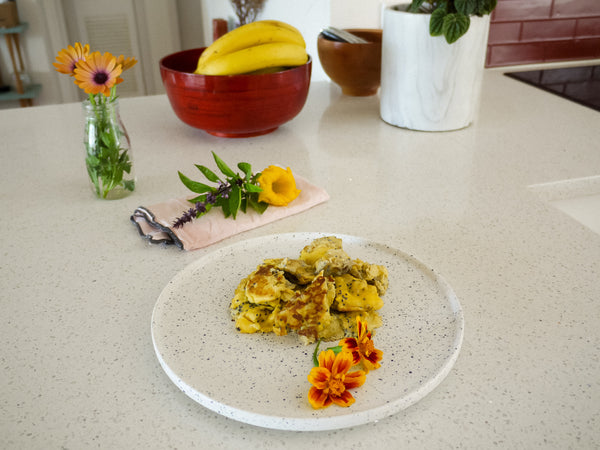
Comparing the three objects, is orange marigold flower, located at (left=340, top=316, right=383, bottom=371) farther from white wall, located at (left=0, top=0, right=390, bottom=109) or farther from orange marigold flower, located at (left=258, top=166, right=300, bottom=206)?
white wall, located at (left=0, top=0, right=390, bottom=109)

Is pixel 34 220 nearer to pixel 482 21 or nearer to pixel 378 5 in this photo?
pixel 482 21

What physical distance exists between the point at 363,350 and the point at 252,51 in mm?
708

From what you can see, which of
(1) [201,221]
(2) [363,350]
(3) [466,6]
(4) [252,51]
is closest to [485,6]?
(3) [466,6]

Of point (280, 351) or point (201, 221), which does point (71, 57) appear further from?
point (280, 351)

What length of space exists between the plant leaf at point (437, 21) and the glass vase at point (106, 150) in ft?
1.93

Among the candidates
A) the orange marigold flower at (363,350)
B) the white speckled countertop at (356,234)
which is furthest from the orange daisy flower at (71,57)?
the orange marigold flower at (363,350)

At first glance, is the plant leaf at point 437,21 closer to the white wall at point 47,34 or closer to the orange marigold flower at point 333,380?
the orange marigold flower at point 333,380

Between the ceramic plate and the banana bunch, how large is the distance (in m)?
0.49

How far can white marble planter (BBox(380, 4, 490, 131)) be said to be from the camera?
3.44ft

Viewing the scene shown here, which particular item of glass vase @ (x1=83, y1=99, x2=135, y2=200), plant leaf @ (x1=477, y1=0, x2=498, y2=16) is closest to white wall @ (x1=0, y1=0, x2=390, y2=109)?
plant leaf @ (x1=477, y1=0, x2=498, y2=16)

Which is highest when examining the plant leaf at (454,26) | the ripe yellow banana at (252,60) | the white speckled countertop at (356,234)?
the plant leaf at (454,26)

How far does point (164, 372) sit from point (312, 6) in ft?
3.99

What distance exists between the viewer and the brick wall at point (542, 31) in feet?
5.17

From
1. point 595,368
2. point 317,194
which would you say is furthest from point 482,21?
point 595,368
